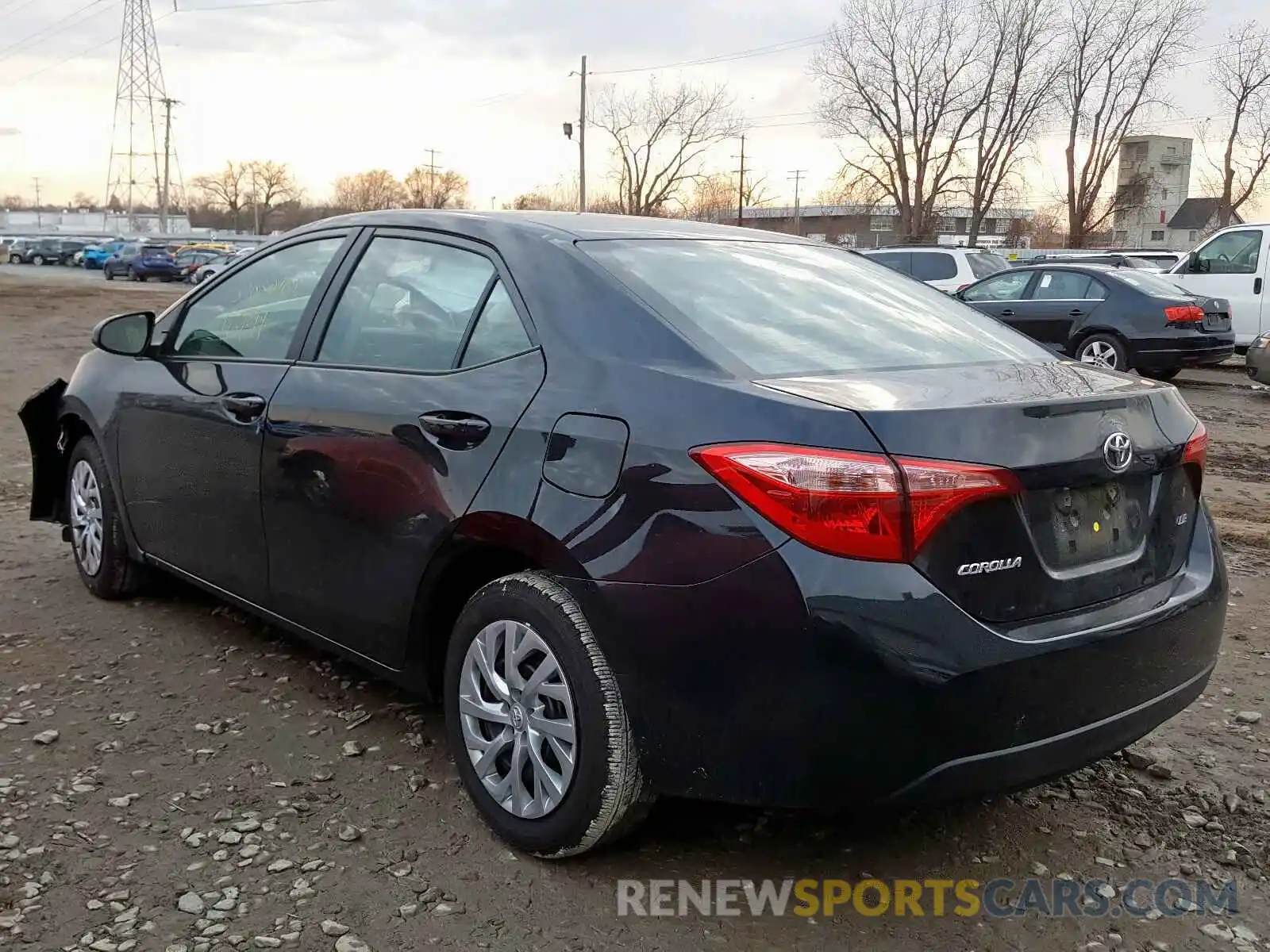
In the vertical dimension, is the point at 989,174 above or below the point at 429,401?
above

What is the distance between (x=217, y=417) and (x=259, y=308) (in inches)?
17.1

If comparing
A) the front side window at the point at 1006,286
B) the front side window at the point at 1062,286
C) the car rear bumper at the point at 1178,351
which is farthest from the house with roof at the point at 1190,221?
the car rear bumper at the point at 1178,351

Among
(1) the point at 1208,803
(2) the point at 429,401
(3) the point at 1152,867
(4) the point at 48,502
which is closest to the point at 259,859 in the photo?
(2) the point at 429,401

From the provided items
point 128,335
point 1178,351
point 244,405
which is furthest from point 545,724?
point 1178,351

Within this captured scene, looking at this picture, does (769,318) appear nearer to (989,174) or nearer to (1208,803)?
(1208,803)

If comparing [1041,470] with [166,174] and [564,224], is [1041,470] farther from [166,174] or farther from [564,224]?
[166,174]

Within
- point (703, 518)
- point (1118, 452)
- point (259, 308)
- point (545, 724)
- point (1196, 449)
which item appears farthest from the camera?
point (259, 308)

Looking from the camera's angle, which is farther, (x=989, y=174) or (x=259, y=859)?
(x=989, y=174)

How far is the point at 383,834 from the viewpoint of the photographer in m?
3.01

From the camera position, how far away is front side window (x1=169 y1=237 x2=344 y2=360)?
151 inches

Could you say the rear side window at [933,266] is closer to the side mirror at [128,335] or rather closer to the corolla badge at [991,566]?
the side mirror at [128,335]

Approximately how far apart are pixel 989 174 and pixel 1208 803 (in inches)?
1935

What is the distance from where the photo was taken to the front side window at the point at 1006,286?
14.7 metres

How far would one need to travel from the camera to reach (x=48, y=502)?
206 inches
